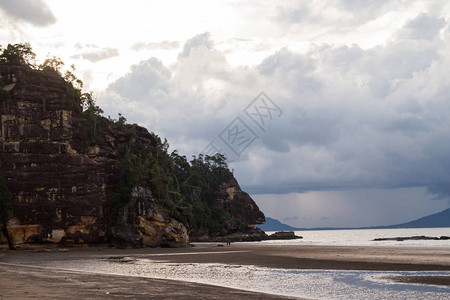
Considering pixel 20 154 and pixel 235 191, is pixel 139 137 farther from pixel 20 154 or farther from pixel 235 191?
pixel 235 191

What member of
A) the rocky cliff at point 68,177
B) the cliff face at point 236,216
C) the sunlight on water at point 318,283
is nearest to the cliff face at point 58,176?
the rocky cliff at point 68,177

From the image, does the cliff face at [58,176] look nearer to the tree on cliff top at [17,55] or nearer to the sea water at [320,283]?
the tree on cliff top at [17,55]

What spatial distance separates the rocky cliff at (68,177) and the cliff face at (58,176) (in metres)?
0.14

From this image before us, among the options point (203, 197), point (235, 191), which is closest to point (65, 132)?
point (203, 197)

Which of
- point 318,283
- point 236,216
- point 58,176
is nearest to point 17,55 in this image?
point 58,176

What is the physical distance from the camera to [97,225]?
2940 inches

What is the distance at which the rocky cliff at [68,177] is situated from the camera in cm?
7075

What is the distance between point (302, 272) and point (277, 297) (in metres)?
13.8

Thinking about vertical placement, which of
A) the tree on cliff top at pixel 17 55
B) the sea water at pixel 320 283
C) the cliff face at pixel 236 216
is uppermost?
the tree on cliff top at pixel 17 55

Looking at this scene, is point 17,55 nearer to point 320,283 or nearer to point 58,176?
point 58,176

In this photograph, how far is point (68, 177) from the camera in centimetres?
7362

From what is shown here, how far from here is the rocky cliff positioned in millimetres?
70750

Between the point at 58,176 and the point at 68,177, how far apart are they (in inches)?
61.5

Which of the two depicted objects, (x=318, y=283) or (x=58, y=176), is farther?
(x=58, y=176)
